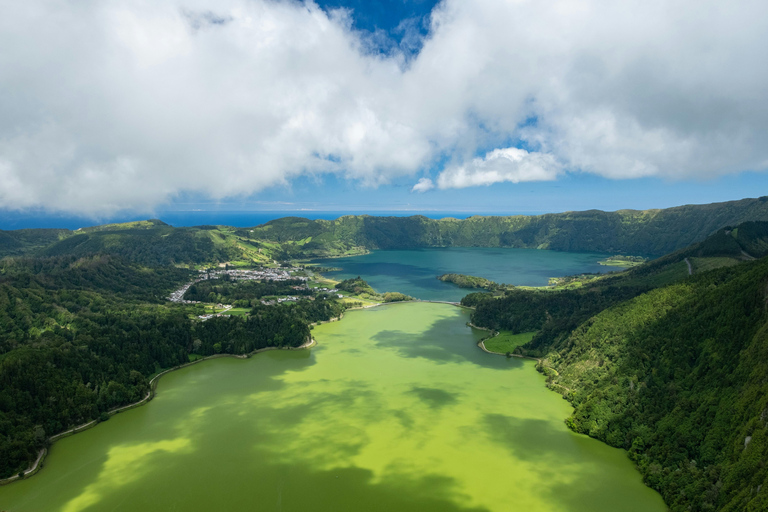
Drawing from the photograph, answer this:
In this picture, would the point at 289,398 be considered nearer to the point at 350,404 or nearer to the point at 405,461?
the point at 350,404

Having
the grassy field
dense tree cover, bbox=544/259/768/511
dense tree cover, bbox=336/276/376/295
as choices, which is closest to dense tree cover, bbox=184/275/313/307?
dense tree cover, bbox=336/276/376/295

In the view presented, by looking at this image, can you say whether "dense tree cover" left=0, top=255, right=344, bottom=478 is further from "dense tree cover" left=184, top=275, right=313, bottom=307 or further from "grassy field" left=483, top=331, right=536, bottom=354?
"grassy field" left=483, top=331, right=536, bottom=354

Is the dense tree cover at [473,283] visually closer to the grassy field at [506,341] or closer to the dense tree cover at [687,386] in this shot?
the grassy field at [506,341]

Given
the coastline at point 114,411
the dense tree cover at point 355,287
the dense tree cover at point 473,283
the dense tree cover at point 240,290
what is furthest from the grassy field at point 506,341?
the dense tree cover at point 240,290

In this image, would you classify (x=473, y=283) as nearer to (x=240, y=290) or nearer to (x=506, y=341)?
(x=506, y=341)

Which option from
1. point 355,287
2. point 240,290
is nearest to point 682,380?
point 355,287

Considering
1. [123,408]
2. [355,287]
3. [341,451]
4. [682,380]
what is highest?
[682,380]

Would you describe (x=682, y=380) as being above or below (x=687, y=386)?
above
